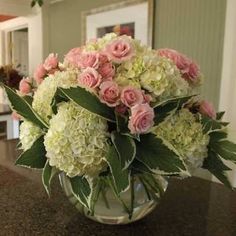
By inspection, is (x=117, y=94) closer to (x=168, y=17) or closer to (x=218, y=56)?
(x=218, y=56)

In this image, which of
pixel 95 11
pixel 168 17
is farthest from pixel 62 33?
pixel 168 17

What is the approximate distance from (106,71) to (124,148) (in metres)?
0.16

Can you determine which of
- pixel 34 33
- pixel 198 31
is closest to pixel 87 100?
pixel 198 31

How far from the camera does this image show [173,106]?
0.63m

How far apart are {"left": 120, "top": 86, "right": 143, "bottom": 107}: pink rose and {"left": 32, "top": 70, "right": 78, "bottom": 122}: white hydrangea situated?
12cm

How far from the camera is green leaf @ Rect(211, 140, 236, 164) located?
2.25ft

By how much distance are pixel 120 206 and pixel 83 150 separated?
20 centimetres

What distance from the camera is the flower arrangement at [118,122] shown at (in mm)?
605

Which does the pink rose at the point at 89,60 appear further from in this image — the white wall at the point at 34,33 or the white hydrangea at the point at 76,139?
the white wall at the point at 34,33

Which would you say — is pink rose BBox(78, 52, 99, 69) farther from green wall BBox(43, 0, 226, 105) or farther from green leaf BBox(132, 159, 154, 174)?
green wall BBox(43, 0, 226, 105)

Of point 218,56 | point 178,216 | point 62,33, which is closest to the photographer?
point 178,216

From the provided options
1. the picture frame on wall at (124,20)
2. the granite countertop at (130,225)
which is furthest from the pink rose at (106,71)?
the picture frame on wall at (124,20)

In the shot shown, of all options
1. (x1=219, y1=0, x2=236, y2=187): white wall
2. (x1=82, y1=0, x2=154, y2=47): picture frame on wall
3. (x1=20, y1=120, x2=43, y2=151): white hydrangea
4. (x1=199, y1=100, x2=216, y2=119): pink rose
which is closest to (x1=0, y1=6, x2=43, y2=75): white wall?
(x1=82, y1=0, x2=154, y2=47): picture frame on wall

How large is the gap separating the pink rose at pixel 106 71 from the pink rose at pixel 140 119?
10 cm
